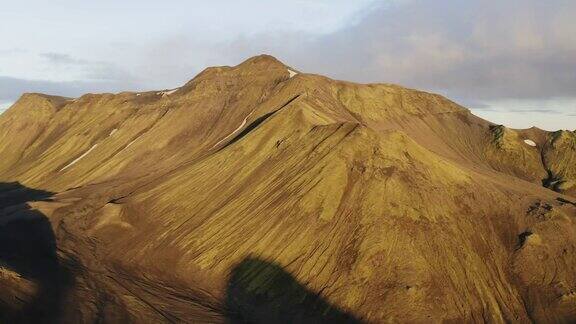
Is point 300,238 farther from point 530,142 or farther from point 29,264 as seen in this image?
point 530,142

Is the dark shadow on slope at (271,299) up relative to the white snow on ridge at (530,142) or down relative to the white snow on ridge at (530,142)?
down

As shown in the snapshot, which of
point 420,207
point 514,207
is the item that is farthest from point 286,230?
point 514,207

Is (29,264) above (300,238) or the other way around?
the other way around

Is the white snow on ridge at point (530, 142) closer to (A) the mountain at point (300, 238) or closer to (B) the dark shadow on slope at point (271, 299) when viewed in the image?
(A) the mountain at point (300, 238)

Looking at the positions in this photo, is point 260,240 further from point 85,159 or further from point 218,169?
point 85,159

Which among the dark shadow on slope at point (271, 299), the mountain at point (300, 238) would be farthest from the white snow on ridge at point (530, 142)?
the dark shadow on slope at point (271, 299)

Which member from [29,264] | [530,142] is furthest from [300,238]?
[530,142]

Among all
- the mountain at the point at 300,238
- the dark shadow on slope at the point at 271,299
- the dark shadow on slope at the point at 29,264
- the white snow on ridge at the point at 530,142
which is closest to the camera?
the dark shadow on slope at the point at 29,264
